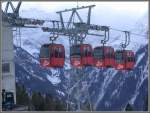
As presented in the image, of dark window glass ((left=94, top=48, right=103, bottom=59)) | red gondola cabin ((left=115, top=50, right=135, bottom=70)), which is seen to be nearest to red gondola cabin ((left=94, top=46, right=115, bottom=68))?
dark window glass ((left=94, top=48, right=103, bottom=59))

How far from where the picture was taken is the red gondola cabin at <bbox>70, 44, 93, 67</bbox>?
627cm

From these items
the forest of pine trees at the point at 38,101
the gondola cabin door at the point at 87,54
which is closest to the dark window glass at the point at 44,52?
the gondola cabin door at the point at 87,54

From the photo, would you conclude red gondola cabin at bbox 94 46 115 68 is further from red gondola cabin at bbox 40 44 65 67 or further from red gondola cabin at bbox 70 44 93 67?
red gondola cabin at bbox 40 44 65 67

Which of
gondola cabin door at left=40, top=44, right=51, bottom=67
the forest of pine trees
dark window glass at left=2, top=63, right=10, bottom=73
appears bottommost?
the forest of pine trees

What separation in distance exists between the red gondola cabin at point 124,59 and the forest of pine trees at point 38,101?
1.16 meters

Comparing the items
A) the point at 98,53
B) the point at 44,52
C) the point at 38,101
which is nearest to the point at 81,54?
the point at 98,53

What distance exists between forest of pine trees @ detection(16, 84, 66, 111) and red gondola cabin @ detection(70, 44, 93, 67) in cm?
65

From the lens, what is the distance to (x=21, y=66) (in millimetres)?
5590

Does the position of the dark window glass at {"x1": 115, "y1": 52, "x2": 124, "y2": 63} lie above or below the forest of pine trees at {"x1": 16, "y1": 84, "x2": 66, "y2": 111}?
above

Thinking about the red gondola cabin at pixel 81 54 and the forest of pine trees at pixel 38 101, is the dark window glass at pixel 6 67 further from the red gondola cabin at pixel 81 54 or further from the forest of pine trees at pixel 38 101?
the red gondola cabin at pixel 81 54

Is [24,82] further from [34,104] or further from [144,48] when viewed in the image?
[144,48]

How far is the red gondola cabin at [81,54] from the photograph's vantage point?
627cm

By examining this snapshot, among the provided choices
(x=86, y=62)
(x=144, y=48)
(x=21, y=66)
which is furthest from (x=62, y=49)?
(x=144, y=48)

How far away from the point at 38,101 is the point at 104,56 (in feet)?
4.96
